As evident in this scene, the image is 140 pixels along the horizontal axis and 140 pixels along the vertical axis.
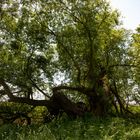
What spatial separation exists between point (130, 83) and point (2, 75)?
1182 cm

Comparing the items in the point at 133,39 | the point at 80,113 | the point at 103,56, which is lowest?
the point at 80,113

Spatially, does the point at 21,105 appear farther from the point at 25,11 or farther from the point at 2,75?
the point at 25,11

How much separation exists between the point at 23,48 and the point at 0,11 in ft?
9.62

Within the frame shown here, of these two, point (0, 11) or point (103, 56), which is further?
point (103, 56)

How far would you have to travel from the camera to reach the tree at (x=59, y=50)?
83.4ft

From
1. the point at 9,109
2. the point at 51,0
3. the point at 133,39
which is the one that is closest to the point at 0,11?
the point at 51,0

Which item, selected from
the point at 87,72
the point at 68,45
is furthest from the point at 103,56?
the point at 68,45

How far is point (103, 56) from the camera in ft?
94.0

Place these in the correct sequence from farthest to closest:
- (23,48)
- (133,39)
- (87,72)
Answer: (133,39)
(87,72)
(23,48)

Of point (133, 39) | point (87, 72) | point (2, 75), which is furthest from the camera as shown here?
point (133, 39)

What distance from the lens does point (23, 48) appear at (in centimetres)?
2636

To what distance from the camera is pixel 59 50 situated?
88.5ft

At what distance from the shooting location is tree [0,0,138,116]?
2542 centimetres

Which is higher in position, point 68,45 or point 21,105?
point 68,45
